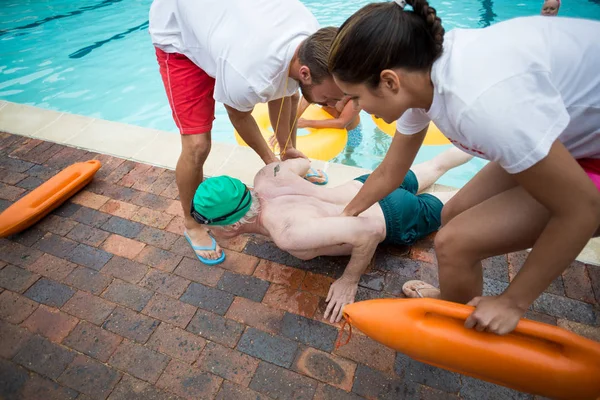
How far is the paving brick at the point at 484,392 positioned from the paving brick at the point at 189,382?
1.23 meters

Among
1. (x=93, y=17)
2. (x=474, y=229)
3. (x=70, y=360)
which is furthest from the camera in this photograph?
(x=93, y=17)

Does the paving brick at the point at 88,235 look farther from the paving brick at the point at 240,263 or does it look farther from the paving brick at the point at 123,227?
the paving brick at the point at 240,263

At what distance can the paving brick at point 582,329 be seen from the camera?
1897mm

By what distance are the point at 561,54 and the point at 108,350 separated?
249 centimetres

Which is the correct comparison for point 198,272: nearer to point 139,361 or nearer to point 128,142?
point 139,361

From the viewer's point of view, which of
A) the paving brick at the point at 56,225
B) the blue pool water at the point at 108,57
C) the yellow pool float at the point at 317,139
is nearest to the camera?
the paving brick at the point at 56,225

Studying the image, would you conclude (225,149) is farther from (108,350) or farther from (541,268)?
(541,268)

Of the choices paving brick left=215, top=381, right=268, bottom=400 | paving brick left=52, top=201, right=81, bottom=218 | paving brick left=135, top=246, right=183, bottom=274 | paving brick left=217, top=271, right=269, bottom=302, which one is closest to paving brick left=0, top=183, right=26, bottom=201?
paving brick left=52, top=201, right=81, bottom=218

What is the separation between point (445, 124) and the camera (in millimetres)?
1228

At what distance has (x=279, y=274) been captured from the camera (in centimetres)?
238

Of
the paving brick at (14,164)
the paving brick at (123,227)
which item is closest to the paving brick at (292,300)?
the paving brick at (123,227)

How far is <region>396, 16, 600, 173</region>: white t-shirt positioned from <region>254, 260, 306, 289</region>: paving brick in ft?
4.63

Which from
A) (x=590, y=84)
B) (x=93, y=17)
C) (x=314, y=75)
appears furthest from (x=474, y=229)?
(x=93, y=17)

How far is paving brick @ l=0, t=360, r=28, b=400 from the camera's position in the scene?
6.22 ft
